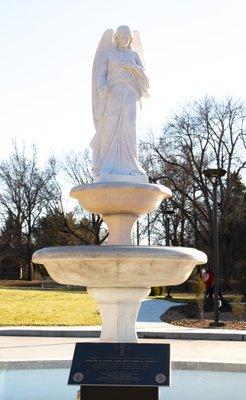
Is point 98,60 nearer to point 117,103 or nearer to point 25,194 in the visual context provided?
point 117,103

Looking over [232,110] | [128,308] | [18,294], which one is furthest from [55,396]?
[232,110]

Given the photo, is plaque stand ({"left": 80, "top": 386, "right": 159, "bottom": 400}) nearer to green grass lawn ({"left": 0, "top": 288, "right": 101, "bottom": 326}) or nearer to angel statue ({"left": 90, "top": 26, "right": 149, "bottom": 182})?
angel statue ({"left": 90, "top": 26, "right": 149, "bottom": 182})

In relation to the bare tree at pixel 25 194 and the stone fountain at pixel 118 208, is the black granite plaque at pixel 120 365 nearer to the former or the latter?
the stone fountain at pixel 118 208

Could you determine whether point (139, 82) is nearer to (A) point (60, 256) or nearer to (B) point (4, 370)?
(A) point (60, 256)

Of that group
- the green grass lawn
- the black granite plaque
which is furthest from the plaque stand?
the green grass lawn

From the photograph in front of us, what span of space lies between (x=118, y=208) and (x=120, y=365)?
7.95 ft

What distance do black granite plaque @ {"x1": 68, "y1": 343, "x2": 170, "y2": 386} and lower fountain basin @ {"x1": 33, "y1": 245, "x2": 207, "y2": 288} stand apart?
0.77 m

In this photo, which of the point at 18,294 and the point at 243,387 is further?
the point at 18,294

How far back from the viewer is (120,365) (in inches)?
302

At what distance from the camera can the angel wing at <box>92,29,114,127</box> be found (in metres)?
10.5

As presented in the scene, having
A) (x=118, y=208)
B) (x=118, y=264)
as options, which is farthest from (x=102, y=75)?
(x=118, y=264)

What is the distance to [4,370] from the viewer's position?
11.0 meters

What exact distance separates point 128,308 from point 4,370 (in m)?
2.96

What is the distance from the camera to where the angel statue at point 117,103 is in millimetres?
10141
